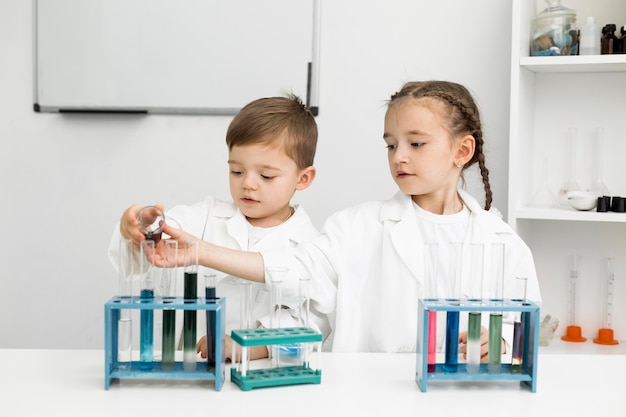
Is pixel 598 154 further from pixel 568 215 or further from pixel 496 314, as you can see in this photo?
pixel 496 314

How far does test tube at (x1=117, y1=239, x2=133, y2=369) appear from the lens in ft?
3.47

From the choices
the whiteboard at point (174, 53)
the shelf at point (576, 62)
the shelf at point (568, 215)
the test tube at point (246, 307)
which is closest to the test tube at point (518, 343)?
the test tube at point (246, 307)

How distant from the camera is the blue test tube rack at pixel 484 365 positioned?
104 cm

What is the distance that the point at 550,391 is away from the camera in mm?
1068

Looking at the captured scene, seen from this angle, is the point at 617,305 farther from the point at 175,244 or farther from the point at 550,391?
the point at 175,244

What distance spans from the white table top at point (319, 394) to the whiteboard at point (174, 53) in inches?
53.0

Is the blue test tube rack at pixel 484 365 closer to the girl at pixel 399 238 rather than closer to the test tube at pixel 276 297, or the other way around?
the test tube at pixel 276 297

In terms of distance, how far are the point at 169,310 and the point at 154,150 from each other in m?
1.47

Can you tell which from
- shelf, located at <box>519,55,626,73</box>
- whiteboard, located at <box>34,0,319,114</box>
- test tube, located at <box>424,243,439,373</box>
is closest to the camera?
test tube, located at <box>424,243,439,373</box>

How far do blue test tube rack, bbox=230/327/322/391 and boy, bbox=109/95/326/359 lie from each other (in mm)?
459

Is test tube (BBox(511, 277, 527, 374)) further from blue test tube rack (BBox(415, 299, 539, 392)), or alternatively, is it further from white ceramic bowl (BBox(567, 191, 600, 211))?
white ceramic bowl (BBox(567, 191, 600, 211))

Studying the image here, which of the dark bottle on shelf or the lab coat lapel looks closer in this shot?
the lab coat lapel

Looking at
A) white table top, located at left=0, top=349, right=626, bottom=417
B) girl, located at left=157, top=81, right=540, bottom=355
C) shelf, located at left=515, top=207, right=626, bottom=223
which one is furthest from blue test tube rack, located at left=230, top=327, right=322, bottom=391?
shelf, located at left=515, top=207, right=626, bottom=223

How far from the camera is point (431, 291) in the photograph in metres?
1.10
